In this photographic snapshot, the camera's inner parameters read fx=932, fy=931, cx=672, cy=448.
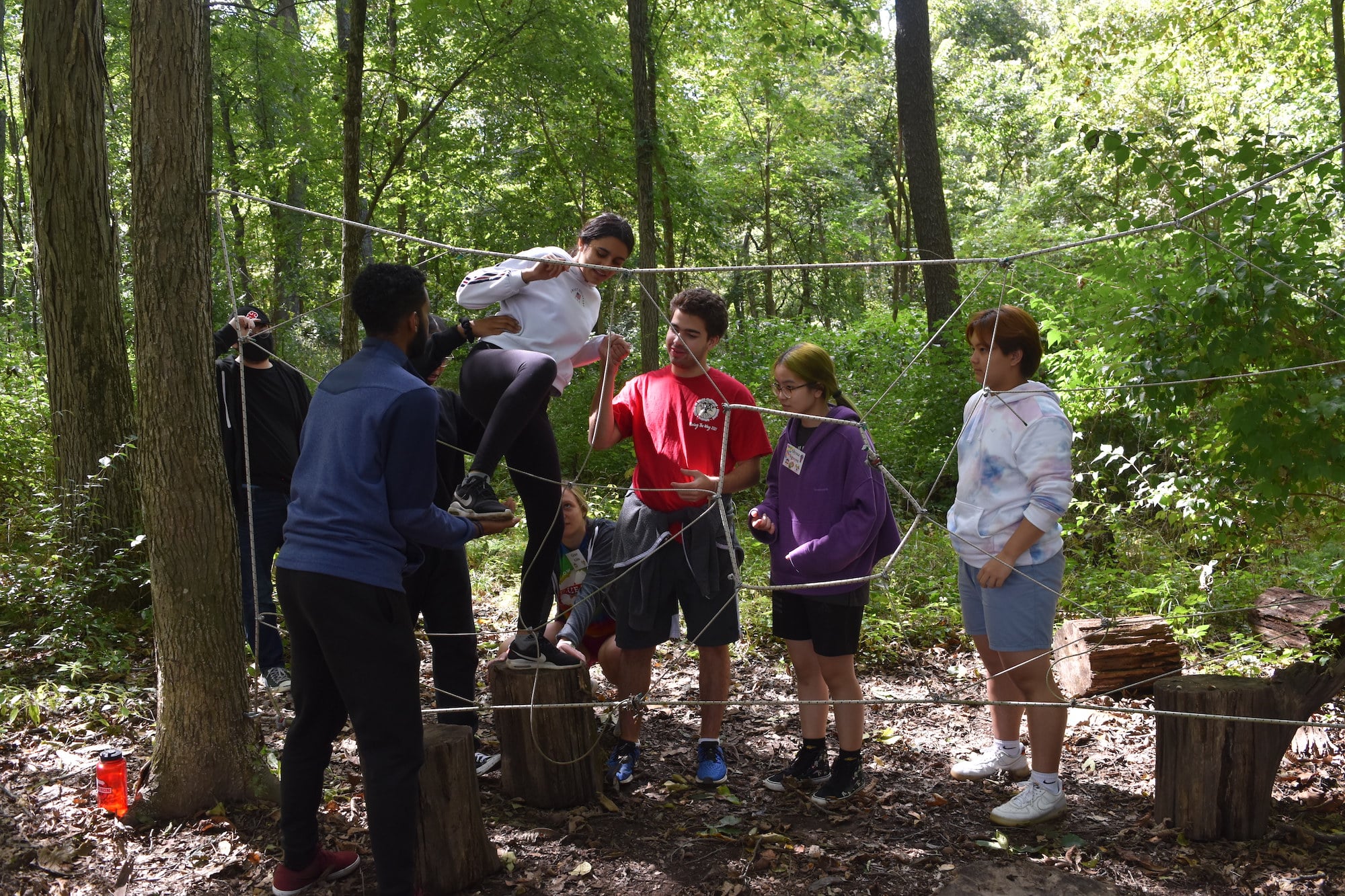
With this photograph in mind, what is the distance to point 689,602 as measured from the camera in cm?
311

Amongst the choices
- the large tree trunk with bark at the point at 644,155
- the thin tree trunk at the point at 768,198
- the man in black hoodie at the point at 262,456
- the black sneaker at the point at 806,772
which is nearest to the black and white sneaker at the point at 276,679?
A: the man in black hoodie at the point at 262,456

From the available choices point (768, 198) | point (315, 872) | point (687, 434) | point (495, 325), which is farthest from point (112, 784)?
point (768, 198)

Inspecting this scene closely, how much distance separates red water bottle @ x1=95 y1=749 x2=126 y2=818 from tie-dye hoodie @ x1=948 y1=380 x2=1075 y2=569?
2634 mm

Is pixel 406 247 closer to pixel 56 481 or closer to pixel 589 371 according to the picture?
pixel 589 371

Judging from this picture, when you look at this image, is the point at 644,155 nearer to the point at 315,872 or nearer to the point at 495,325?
the point at 495,325

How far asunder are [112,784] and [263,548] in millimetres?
1152

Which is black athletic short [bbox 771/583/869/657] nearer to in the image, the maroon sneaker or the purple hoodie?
the purple hoodie

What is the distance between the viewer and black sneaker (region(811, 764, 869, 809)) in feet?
9.88

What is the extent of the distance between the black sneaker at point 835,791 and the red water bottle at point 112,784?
7.02 ft

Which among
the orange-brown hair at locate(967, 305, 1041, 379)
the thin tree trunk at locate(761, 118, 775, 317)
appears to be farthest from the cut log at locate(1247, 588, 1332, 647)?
the thin tree trunk at locate(761, 118, 775, 317)

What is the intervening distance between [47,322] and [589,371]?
6.31 meters

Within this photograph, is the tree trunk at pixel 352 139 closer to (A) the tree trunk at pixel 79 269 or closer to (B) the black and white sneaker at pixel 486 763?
(A) the tree trunk at pixel 79 269

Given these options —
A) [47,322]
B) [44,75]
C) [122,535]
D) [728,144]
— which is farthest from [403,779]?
[728,144]

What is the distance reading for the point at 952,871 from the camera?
2600 mm
